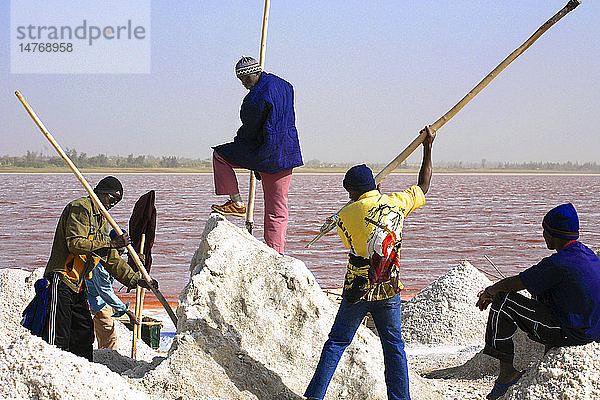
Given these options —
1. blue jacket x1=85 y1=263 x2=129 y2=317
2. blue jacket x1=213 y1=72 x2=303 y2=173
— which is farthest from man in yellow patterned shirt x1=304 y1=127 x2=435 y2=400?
blue jacket x1=85 y1=263 x2=129 y2=317

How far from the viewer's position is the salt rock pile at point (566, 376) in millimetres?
3617

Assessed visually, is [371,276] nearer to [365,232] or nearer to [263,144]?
[365,232]

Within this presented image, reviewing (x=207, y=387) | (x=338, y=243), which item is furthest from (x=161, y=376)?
(x=338, y=243)

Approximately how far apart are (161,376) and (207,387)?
0.27 metres

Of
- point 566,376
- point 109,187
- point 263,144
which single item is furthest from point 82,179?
point 566,376

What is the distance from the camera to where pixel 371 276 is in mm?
3578

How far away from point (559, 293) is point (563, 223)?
38cm

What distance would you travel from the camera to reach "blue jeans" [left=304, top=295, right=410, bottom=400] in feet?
12.0

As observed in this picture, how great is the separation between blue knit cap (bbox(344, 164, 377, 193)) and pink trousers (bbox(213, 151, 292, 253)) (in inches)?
50.8

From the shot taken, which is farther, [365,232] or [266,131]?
[266,131]

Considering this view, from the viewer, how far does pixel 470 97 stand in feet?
14.8

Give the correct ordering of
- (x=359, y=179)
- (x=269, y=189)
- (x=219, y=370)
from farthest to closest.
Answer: (x=269, y=189), (x=219, y=370), (x=359, y=179)

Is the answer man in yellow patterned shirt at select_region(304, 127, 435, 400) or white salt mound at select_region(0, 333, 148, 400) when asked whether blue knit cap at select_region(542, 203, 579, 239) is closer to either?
man in yellow patterned shirt at select_region(304, 127, 435, 400)

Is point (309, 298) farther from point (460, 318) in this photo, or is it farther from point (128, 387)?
point (460, 318)
